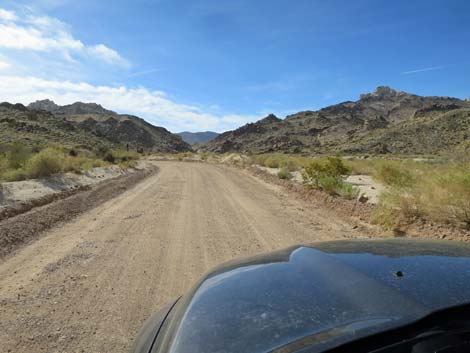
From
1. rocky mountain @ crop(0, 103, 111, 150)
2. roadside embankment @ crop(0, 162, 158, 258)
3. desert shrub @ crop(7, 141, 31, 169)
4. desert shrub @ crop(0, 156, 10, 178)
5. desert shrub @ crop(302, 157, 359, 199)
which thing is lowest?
roadside embankment @ crop(0, 162, 158, 258)

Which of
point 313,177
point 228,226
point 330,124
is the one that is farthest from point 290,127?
point 228,226

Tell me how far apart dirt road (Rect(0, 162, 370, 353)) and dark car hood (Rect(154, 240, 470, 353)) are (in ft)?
7.44

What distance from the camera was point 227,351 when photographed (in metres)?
1.50

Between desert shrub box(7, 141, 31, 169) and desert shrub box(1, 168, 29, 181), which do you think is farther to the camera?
desert shrub box(7, 141, 31, 169)

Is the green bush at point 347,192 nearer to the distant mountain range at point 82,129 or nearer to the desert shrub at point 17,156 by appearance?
the desert shrub at point 17,156

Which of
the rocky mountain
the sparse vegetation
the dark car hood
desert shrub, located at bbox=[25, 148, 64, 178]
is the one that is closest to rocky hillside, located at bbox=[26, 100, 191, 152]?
the rocky mountain

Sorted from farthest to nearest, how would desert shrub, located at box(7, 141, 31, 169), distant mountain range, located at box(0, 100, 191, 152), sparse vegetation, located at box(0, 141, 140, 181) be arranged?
1. distant mountain range, located at box(0, 100, 191, 152)
2. desert shrub, located at box(7, 141, 31, 169)
3. sparse vegetation, located at box(0, 141, 140, 181)

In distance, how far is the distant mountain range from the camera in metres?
56.4

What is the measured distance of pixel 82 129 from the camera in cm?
7662

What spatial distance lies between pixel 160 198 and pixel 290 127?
12188cm

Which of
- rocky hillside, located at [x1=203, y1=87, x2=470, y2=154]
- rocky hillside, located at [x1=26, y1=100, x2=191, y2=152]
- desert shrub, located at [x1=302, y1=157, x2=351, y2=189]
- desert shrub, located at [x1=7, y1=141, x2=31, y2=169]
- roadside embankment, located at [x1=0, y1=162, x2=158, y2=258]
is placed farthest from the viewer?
rocky hillside, located at [x1=26, y1=100, x2=191, y2=152]

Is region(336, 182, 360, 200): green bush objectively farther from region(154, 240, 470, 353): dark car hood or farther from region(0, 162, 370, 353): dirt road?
region(154, 240, 470, 353): dark car hood

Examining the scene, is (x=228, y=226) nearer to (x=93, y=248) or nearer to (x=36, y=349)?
(x=93, y=248)

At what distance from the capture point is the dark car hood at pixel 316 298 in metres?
1.54
